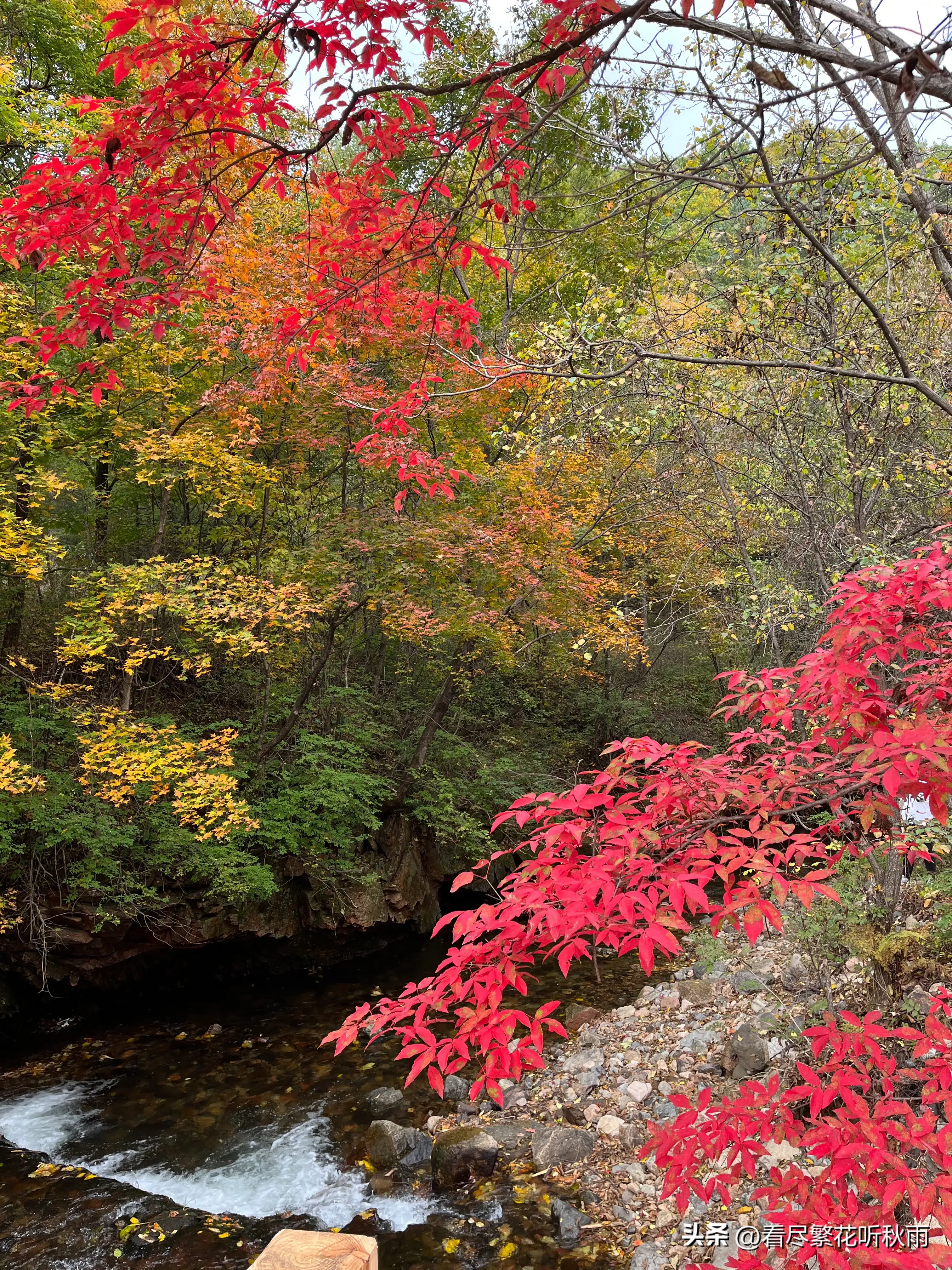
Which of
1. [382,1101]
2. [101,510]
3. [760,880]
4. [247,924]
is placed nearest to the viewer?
[760,880]

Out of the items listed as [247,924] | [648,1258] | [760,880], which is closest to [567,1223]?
[648,1258]

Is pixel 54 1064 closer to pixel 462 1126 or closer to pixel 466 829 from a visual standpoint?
pixel 462 1126

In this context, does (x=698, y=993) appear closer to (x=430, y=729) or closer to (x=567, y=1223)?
(x=567, y=1223)

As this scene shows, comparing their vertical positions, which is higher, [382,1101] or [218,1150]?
[218,1150]

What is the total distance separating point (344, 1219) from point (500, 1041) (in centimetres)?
371

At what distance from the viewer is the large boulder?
16.0 ft

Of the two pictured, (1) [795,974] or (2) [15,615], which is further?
(2) [15,615]

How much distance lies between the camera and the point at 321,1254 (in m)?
1.27

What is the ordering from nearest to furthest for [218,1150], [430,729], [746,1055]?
[746,1055], [218,1150], [430,729]

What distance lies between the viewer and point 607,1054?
5875 millimetres

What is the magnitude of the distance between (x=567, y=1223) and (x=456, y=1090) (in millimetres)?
1764

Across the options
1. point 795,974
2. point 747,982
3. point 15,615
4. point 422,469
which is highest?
point 15,615
